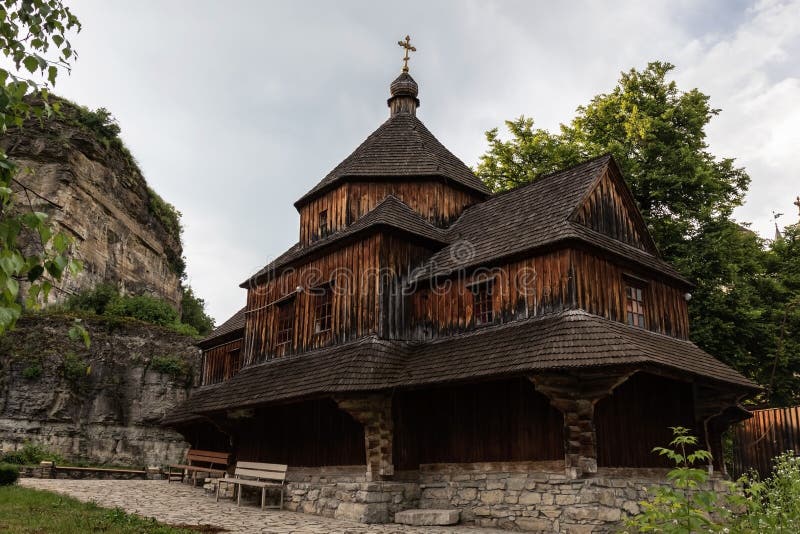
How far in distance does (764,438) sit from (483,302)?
7.42 m

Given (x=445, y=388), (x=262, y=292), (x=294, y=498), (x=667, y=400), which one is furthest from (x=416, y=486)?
(x=262, y=292)

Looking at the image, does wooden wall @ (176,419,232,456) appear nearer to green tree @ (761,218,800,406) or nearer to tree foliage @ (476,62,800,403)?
tree foliage @ (476,62,800,403)

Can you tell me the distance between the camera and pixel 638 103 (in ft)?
69.4

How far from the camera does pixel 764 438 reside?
14.5 meters

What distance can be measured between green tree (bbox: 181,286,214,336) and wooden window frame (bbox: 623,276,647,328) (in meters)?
32.9

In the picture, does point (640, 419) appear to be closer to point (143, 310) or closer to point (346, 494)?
point (346, 494)

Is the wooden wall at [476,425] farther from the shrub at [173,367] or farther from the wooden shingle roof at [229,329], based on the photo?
the shrub at [173,367]

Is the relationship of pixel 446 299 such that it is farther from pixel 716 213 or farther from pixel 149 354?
pixel 149 354

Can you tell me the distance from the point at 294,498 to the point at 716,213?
14.7 metres

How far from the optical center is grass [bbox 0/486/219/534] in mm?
7898

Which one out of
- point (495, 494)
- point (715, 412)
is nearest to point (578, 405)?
point (495, 494)

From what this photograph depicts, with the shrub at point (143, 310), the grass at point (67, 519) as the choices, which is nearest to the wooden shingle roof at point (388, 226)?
the grass at point (67, 519)

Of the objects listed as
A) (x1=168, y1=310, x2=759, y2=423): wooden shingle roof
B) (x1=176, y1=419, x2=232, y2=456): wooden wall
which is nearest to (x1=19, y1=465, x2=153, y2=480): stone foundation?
(x1=176, y1=419, x2=232, y2=456): wooden wall

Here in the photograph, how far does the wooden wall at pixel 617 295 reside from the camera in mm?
11961
